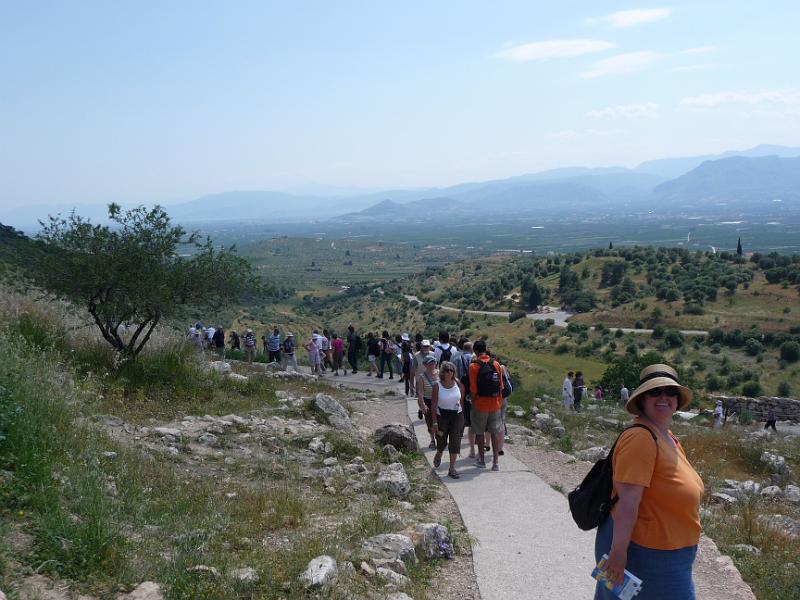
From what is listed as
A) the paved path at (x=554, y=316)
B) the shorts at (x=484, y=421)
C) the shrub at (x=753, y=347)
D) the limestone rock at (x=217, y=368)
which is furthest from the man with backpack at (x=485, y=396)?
the paved path at (x=554, y=316)

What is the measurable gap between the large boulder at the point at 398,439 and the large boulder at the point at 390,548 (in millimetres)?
3680

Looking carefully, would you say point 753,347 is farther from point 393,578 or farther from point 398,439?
point 393,578

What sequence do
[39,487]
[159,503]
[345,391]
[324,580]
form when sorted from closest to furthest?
[324,580] → [39,487] → [159,503] → [345,391]

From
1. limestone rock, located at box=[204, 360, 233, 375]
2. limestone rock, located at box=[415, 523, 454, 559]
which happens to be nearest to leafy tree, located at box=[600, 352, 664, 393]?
limestone rock, located at box=[204, 360, 233, 375]

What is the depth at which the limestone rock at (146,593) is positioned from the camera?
12.1 ft

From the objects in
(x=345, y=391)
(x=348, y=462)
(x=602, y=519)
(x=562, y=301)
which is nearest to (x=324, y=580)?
→ (x=602, y=519)

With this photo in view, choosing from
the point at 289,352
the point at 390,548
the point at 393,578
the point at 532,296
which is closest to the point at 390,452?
the point at 390,548

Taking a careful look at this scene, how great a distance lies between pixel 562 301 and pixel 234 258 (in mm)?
57596

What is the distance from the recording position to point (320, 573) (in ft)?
13.6

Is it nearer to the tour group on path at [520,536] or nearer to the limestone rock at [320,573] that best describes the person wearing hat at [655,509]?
the tour group on path at [520,536]

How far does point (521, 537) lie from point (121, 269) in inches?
332

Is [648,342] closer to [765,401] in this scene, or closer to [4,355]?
[765,401]

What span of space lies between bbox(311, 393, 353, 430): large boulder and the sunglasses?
7.03 meters

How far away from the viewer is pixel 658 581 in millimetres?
3127
